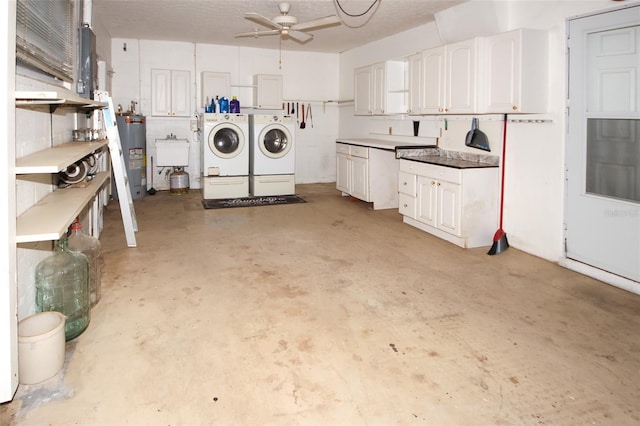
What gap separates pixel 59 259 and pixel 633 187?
12.7 ft

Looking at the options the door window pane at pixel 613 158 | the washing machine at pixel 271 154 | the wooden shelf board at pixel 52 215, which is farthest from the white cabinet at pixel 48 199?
the washing machine at pixel 271 154

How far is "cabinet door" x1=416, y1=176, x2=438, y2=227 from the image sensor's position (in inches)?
193

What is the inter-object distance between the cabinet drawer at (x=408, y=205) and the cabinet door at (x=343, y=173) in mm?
1506

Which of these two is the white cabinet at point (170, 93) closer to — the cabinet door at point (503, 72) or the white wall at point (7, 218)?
the cabinet door at point (503, 72)

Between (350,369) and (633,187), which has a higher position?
(633,187)

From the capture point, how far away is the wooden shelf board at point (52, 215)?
196cm

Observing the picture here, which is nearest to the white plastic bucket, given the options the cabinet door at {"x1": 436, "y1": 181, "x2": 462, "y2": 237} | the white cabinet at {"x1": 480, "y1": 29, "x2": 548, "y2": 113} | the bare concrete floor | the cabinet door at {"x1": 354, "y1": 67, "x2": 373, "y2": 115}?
the bare concrete floor

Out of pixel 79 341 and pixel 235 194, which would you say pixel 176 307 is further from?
pixel 235 194

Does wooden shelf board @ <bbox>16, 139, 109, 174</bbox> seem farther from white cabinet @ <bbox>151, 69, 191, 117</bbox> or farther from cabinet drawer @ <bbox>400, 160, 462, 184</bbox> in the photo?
white cabinet @ <bbox>151, 69, 191, 117</bbox>

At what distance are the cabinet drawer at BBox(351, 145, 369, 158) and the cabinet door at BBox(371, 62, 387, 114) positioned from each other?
580 millimetres

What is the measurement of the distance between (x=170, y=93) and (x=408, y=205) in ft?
15.2

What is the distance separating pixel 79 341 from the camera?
Answer: 2.53 meters

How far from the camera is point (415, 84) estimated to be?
18.2 feet

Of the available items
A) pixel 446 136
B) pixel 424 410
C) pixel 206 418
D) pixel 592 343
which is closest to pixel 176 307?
pixel 206 418
